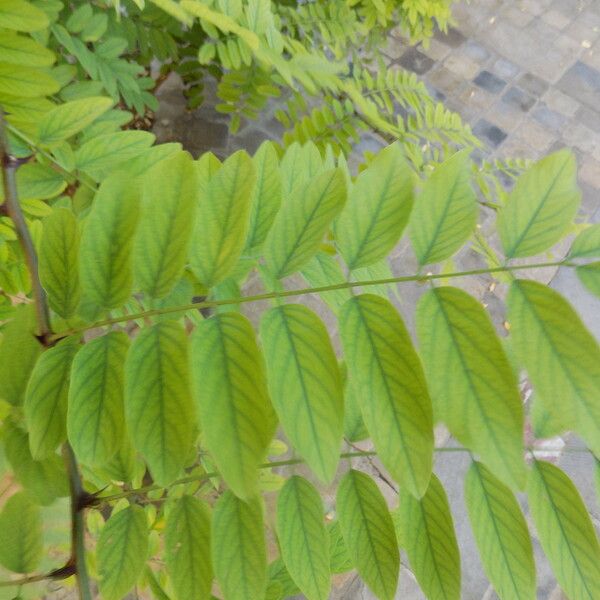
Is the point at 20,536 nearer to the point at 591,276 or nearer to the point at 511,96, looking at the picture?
the point at 591,276

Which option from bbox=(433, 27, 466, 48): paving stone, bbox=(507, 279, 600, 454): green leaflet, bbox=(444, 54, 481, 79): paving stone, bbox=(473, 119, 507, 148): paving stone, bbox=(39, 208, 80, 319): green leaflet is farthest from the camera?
bbox=(433, 27, 466, 48): paving stone

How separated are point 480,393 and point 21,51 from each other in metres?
0.71

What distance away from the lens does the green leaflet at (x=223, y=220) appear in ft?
1.58

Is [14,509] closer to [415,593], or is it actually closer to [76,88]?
[76,88]

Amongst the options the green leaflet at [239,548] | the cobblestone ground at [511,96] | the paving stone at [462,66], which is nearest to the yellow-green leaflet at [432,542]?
the green leaflet at [239,548]

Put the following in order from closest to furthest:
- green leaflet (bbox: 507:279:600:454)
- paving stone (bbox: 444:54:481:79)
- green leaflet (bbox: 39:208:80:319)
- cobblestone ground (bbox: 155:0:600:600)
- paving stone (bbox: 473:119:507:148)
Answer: green leaflet (bbox: 507:279:600:454)
green leaflet (bbox: 39:208:80:319)
cobblestone ground (bbox: 155:0:600:600)
paving stone (bbox: 473:119:507:148)
paving stone (bbox: 444:54:481:79)

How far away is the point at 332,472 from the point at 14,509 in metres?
0.42

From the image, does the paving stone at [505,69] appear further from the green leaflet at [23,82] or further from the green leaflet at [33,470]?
the green leaflet at [33,470]

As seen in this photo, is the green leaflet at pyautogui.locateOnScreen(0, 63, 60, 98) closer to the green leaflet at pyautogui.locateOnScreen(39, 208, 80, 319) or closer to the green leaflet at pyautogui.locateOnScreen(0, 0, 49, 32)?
the green leaflet at pyautogui.locateOnScreen(0, 0, 49, 32)

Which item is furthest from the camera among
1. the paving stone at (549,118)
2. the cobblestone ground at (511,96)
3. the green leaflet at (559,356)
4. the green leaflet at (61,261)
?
the paving stone at (549,118)

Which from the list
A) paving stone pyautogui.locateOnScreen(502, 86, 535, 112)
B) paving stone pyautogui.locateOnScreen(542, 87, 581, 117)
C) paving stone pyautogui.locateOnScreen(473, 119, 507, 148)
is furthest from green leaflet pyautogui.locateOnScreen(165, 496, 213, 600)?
paving stone pyautogui.locateOnScreen(542, 87, 581, 117)

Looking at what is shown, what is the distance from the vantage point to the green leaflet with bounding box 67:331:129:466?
19.6 inches

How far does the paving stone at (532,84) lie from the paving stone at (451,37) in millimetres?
443

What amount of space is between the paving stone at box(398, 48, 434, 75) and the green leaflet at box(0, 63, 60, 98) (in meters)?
3.04
